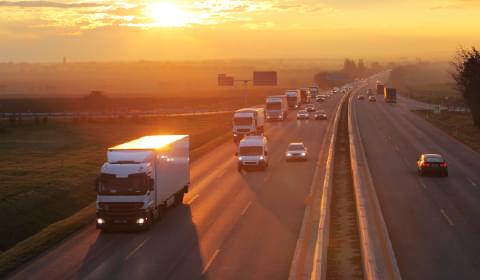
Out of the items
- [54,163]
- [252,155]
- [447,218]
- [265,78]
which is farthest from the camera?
[265,78]

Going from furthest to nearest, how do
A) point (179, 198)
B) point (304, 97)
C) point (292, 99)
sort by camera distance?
point (304, 97)
point (292, 99)
point (179, 198)

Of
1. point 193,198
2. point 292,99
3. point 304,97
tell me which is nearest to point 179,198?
point 193,198

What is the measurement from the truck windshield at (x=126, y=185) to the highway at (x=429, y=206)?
10.3m

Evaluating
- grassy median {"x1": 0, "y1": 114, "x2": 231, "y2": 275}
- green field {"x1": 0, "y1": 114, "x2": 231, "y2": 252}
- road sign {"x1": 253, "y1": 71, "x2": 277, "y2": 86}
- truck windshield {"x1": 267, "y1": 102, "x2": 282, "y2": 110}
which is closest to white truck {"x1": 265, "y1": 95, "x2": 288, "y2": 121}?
truck windshield {"x1": 267, "y1": 102, "x2": 282, "y2": 110}

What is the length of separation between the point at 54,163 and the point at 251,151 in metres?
15.4

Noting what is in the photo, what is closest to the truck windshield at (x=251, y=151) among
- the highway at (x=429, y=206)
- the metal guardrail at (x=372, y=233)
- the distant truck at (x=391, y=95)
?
the metal guardrail at (x=372, y=233)

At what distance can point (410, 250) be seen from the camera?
25.1m

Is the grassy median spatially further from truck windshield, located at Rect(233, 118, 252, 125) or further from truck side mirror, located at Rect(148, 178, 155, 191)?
truck side mirror, located at Rect(148, 178, 155, 191)

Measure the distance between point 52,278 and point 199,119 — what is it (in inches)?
3317

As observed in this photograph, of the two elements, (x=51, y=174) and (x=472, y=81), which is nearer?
(x=51, y=174)

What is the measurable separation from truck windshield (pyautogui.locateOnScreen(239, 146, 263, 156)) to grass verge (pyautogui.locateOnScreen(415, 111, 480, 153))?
24.6 meters

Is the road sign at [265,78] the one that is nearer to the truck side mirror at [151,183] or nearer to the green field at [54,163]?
the green field at [54,163]

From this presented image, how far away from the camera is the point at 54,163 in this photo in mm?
52531

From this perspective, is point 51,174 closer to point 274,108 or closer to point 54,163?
point 54,163
